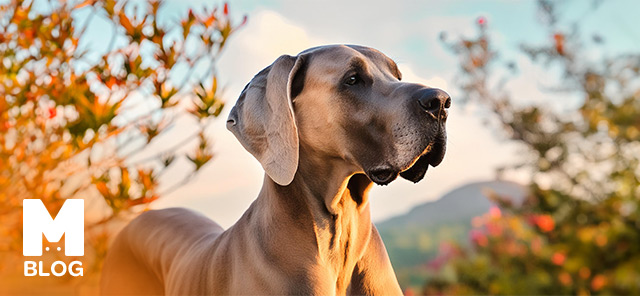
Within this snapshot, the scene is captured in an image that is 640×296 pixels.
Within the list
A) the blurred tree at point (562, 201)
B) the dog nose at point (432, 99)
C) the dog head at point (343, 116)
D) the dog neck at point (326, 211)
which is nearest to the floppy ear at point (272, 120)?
the dog head at point (343, 116)

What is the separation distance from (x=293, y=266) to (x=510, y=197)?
529 centimetres

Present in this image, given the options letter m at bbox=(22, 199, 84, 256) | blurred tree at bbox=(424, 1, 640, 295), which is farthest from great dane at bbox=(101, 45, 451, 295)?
blurred tree at bbox=(424, 1, 640, 295)

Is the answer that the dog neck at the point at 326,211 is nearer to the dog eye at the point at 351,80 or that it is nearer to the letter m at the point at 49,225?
the dog eye at the point at 351,80

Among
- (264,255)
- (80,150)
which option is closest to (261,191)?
(264,255)

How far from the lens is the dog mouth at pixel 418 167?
190 cm

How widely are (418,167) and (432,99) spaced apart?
0.79 feet

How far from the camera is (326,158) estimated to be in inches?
81.4

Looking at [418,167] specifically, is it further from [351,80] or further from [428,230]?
[428,230]

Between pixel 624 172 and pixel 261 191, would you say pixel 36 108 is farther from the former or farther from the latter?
pixel 624 172

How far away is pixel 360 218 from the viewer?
2166 mm

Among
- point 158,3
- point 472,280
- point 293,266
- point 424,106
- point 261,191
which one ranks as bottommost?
point 472,280

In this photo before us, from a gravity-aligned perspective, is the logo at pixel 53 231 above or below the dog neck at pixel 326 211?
below

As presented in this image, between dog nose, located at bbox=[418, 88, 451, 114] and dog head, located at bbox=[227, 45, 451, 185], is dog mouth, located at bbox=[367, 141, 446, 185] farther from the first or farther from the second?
dog nose, located at bbox=[418, 88, 451, 114]

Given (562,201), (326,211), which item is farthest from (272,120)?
(562,201)
